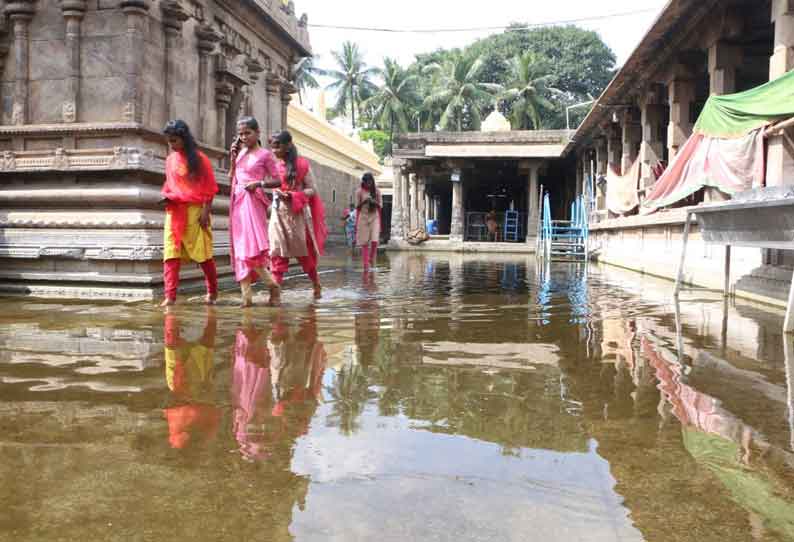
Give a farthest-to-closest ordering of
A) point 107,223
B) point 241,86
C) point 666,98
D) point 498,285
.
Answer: point 666,98 → point 241,86 → point 498,285 → point 107,223

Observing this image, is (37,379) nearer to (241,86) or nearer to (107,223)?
(107,223)

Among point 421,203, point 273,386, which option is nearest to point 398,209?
point 421,203

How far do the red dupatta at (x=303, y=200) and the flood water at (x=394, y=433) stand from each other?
1.83 meters

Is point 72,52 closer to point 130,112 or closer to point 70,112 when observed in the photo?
point 70,112

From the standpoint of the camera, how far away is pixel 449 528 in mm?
1507

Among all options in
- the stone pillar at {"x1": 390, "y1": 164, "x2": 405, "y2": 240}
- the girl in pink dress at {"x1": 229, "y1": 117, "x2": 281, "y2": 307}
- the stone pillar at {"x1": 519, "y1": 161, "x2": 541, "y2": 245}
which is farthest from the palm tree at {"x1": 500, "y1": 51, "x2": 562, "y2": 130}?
the girl in pink dress at {"x1": 229, "y1": 117, "x2": 281, "y2": 307}

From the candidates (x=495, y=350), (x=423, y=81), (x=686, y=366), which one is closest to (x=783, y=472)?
(x=686, y=366)

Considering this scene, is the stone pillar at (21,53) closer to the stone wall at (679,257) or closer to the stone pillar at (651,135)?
the stone wall at (679,257)

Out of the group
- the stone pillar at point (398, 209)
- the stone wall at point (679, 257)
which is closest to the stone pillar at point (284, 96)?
the stone wall at point (679, 257)

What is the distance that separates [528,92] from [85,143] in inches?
1574

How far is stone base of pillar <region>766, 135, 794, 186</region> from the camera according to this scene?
6.42 m

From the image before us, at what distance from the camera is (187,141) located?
5.43 m

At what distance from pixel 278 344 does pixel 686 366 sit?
2133 mm

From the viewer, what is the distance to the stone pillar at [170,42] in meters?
7.02
